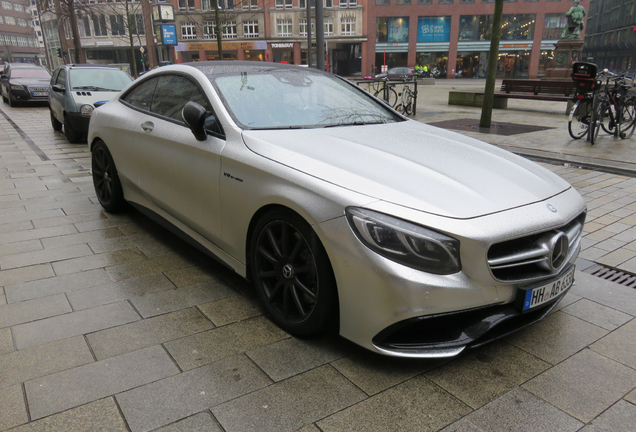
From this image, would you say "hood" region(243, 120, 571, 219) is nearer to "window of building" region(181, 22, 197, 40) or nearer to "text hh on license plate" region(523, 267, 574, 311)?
"text hh on license plate" region(523, 267, 574, 311)

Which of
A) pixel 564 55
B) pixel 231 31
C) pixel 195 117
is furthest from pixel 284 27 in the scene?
pixel 195 117

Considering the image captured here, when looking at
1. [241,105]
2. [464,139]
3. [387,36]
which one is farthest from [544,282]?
[387,36]

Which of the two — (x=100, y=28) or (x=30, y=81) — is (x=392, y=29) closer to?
(x=100, y=28)

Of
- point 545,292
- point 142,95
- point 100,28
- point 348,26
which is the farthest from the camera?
point 100,28

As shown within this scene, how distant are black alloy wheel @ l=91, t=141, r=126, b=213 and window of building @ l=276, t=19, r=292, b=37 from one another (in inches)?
2274

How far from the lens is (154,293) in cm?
346

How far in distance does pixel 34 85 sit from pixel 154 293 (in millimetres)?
19171

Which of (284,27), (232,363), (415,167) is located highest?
(284,27)

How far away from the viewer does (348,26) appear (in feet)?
192

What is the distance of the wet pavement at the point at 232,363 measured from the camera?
7.25ft

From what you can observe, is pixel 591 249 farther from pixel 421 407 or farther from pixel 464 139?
pixel 421 407

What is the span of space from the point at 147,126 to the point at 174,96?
396mm

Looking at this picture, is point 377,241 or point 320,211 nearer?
point 377,241

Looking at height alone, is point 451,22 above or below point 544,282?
above
